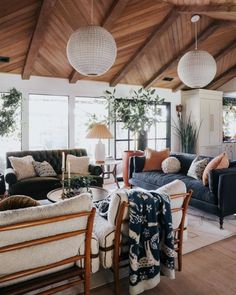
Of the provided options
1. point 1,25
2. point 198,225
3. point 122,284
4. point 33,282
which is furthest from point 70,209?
point 1,25

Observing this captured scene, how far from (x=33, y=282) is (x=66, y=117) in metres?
5.01

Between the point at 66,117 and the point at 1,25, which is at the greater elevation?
the point at 1,25

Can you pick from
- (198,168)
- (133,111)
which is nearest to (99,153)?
(133,111)

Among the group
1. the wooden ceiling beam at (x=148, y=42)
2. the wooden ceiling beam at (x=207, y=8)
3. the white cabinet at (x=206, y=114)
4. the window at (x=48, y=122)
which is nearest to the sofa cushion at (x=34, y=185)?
the window at (x=48, y=122)

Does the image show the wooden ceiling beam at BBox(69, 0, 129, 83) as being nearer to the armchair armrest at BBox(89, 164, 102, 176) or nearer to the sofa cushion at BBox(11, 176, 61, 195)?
the armchair armrest at BBox(89, 164, 102, 176)

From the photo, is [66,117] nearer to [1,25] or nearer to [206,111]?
[1,25]

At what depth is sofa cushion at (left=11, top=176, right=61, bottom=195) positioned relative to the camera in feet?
14.6

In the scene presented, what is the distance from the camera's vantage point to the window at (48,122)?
19.7 ft

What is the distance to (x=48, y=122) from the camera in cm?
621

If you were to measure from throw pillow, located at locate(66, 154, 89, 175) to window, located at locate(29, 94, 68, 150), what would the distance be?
1247 mm

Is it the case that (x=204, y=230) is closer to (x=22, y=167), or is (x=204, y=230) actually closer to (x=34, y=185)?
(x=34, y=185)

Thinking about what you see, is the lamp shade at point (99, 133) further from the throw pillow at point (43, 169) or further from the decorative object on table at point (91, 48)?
the decorative object on table at point (91, 48)

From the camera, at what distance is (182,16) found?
16.7 ft

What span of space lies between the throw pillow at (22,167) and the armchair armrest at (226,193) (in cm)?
323
